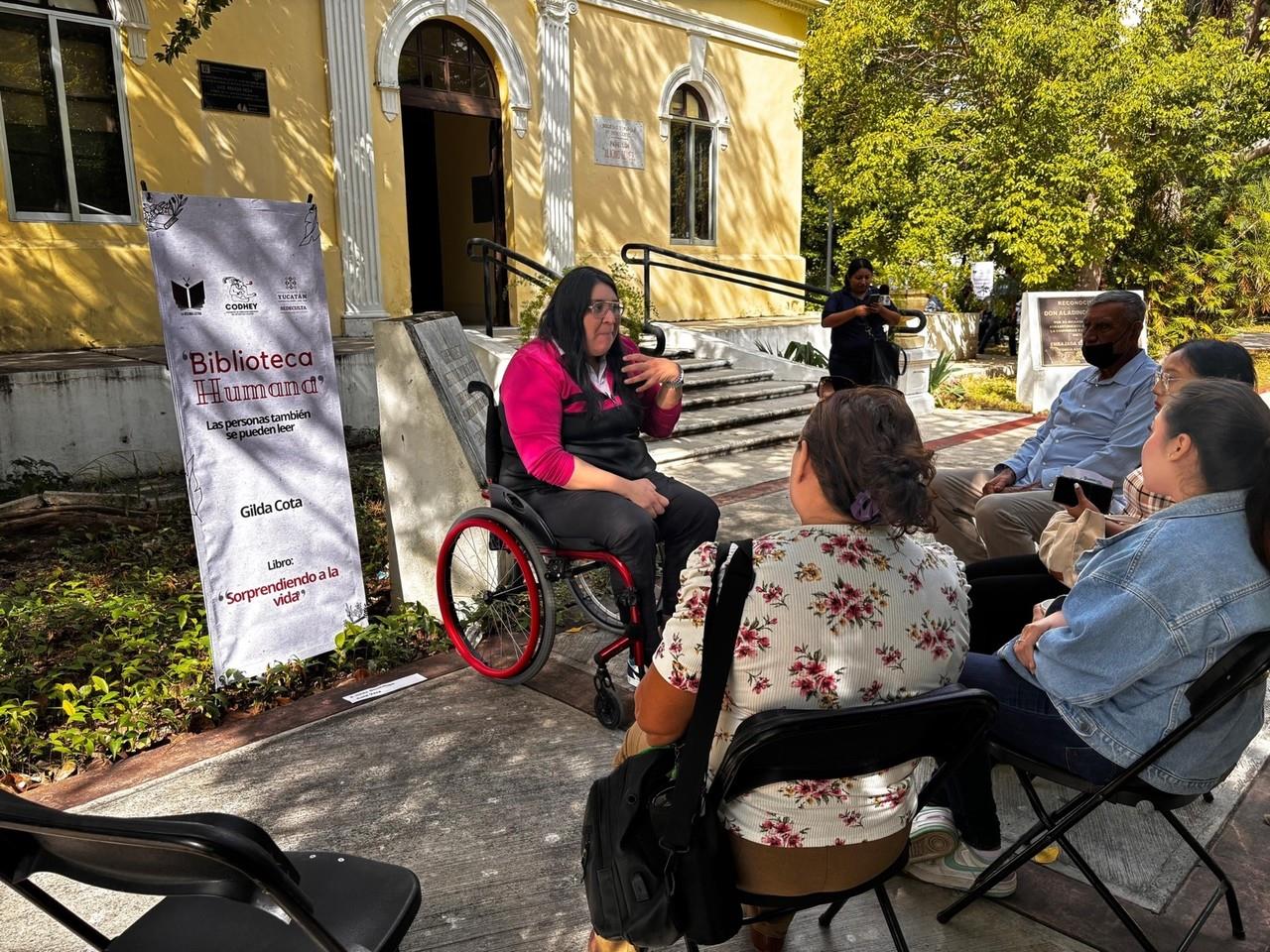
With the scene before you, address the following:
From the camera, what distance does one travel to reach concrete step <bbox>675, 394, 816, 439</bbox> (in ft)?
27.3

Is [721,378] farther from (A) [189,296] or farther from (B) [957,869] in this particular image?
(B) [957,869]

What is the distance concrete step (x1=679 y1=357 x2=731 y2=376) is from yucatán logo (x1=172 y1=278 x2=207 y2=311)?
7113 mm

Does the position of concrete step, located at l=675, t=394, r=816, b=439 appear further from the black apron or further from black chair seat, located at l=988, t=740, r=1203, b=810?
black chair seat, located at l=988, t=740, r=1203, b=810

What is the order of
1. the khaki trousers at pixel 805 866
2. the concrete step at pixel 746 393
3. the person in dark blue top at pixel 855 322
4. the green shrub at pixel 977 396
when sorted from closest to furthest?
1. the khaki trousers at pixel 805 866
2. the person in dark blue top at pixel 855 322
3. the concrete step at pixel 746 393
4. the green shrub at pixel 977 396

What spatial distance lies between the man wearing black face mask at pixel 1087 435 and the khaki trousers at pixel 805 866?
1946 mm

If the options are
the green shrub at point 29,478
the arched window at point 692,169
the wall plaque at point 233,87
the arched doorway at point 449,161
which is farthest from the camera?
the arched window at point 692,169

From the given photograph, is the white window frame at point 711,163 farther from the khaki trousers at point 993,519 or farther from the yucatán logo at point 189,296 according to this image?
the yucatán logo at point 189,296

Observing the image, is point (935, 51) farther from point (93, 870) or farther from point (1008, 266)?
point (93, 870)

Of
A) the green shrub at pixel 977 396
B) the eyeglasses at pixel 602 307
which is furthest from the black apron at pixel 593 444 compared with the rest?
the green shrub at pixel 977 396

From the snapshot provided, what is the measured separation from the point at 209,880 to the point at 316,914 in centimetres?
39

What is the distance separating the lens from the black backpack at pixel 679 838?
61.7 inches

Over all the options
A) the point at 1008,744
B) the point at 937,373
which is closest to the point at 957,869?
the point at 1008,744

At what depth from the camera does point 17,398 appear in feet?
21.1

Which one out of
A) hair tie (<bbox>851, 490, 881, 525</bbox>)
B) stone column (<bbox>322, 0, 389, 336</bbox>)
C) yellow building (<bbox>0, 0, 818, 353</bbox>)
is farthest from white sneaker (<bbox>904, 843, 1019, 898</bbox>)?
stone column (<bbox>322, 0, 389, 336</bbox>)
